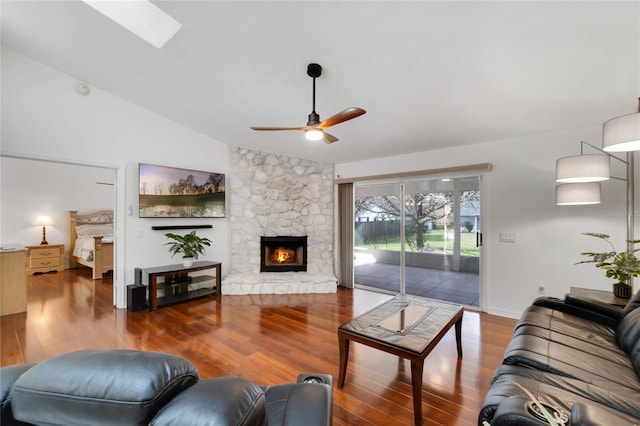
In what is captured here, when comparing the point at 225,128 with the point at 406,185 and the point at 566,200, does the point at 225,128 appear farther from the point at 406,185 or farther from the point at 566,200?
the point at 566,200

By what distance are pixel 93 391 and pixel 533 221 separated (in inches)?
177

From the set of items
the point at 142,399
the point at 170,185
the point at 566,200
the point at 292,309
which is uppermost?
the point at 170,185

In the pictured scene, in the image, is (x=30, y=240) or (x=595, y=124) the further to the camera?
(x=30, y=240)

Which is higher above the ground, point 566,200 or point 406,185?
point 406,185

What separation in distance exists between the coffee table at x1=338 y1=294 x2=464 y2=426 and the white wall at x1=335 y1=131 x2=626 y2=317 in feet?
5.82

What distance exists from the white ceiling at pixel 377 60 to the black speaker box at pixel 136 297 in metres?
2.73

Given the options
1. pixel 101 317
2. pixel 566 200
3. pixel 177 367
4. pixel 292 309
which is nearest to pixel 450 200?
pixel 566 200

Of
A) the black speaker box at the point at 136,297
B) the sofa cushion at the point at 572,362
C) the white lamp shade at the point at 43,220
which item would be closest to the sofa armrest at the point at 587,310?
the sofa cushion at the point at 572,362

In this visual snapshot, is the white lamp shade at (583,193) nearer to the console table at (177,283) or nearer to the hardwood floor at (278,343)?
the hardwood floor at (278,343)

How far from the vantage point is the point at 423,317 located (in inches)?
92.2

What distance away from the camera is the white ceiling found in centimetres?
201

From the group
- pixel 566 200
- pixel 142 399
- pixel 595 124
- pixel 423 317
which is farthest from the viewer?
pixel 595 124

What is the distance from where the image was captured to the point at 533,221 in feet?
11.6

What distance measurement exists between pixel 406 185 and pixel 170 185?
407 centimetres
